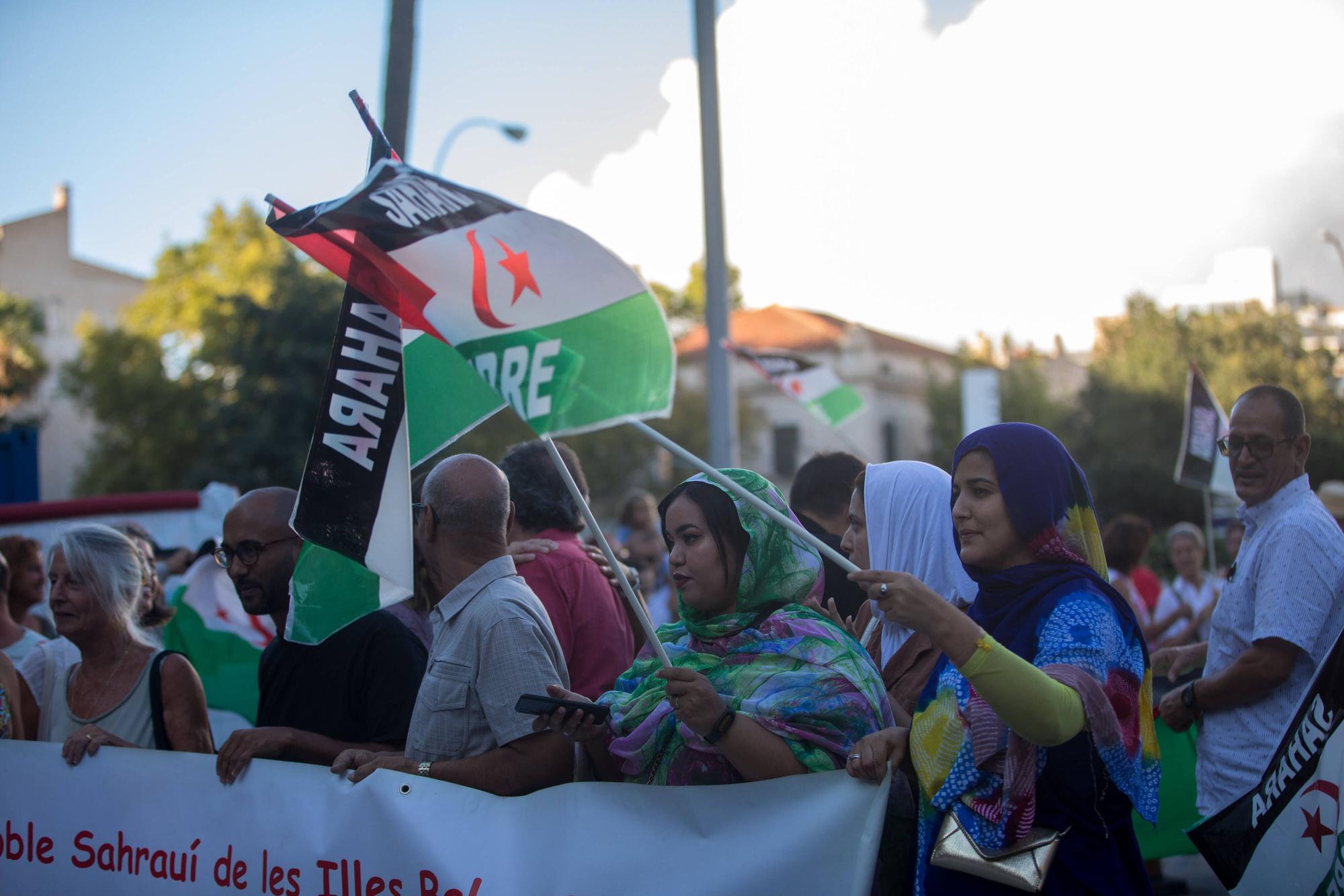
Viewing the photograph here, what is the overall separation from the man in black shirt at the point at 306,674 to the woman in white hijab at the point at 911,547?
1.35 meters

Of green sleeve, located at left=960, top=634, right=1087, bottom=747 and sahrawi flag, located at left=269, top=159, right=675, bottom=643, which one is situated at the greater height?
sahrawi flag, located at left=269, top=159, right=675, bottom=643

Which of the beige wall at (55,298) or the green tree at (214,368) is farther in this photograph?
the beige wall at (55,298)

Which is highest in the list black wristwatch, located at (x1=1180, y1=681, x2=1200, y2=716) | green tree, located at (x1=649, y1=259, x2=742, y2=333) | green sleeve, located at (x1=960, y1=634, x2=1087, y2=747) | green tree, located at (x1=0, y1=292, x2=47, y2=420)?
green tree, located at (x1=649, y1=259, x2=742, y2=333)

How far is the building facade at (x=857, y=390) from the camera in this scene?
185ft

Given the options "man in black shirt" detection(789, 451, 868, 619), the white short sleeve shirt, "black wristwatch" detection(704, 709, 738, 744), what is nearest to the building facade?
"man in black shirt" detection(789, 451, 868, 619)

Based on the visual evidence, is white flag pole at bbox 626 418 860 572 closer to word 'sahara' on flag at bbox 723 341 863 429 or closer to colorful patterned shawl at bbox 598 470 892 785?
colorful patterned shawl at bbox 598 470 892 785

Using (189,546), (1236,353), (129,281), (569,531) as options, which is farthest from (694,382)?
(569,531)

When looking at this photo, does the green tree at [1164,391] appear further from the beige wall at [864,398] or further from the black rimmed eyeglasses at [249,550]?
the black rimmed eyeglasses at [249,550]

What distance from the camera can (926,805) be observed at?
261 cm

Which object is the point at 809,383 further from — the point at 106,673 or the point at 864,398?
the point at 864,398

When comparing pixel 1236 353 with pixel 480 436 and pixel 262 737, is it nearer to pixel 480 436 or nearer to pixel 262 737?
pixel 480 436

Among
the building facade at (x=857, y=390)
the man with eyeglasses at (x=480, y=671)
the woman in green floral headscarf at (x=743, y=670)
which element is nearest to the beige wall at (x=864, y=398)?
the building facade at (x=857, y=390)

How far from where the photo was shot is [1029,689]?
223 centimetres

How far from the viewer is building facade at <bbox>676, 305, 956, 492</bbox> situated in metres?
56.5
